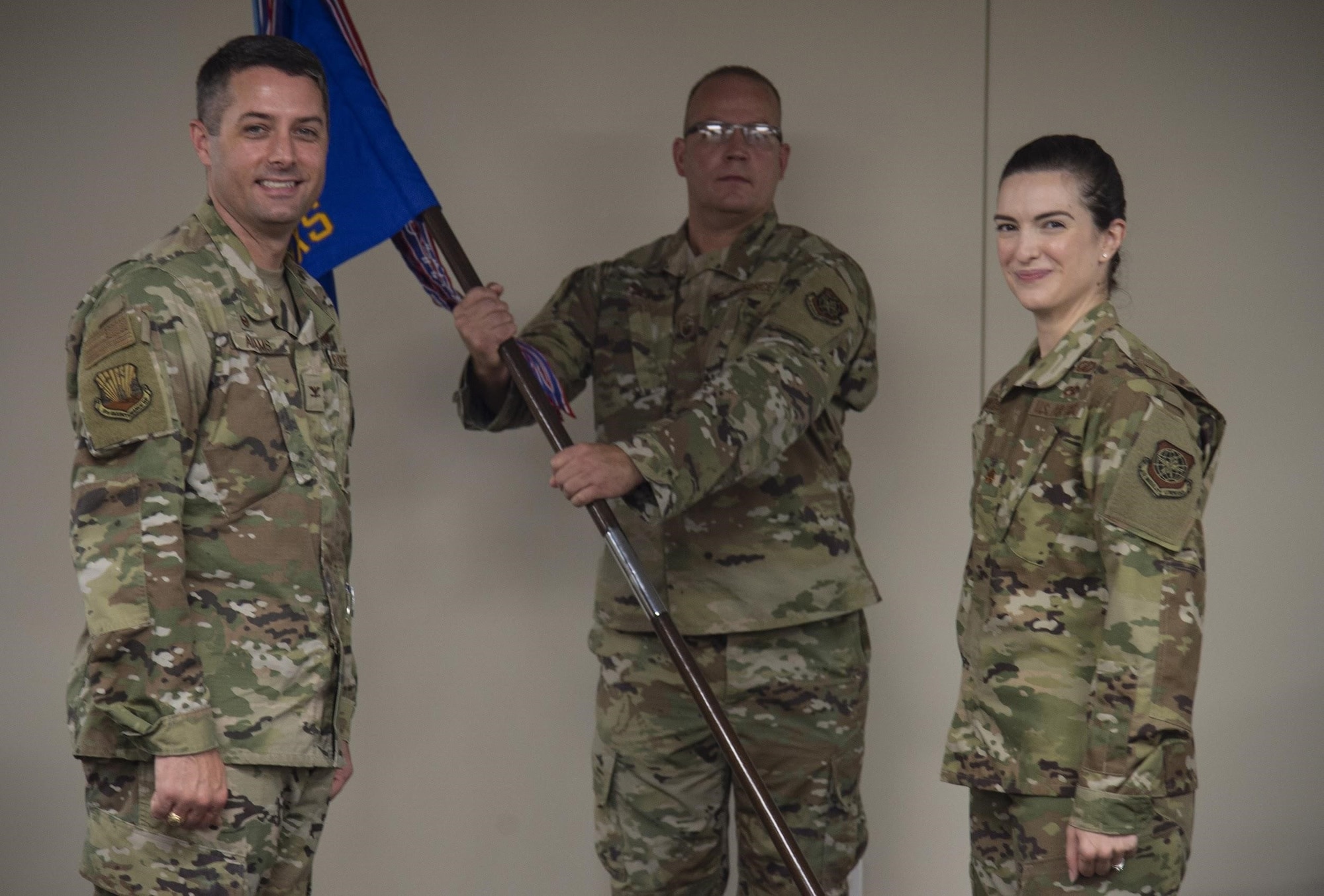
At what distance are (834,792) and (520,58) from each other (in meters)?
1.85

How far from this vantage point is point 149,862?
1.75m

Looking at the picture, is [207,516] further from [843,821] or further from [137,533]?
[843,821]

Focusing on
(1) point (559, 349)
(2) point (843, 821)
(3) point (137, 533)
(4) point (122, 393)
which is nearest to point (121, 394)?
(4) point (122, 393)

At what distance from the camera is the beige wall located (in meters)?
3.12

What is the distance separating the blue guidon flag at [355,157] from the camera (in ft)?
8.69

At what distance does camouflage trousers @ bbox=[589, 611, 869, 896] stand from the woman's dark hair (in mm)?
1031

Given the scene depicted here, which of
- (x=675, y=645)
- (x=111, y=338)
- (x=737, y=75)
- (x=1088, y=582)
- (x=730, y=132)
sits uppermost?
(x=737, y=75)

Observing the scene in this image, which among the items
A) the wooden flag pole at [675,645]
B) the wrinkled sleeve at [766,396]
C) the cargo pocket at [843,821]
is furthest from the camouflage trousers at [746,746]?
the wrinkled sleeve at [766,396]

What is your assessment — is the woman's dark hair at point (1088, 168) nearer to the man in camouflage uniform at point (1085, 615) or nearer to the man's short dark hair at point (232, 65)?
the man in camouflage uniform at point (1085, 615)

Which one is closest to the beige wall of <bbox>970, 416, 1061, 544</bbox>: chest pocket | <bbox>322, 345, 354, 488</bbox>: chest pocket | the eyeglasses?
the eyeglasses

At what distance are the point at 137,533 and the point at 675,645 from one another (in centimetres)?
101

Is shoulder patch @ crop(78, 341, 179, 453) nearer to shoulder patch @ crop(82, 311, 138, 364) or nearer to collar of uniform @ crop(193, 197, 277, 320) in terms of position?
shoulder patch @ crop(82, 311, 138, 364)

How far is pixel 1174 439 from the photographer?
1845mm

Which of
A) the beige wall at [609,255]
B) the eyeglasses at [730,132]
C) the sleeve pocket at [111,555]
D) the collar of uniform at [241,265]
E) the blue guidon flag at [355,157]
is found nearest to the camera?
the sleeve pocket at [111,555]
